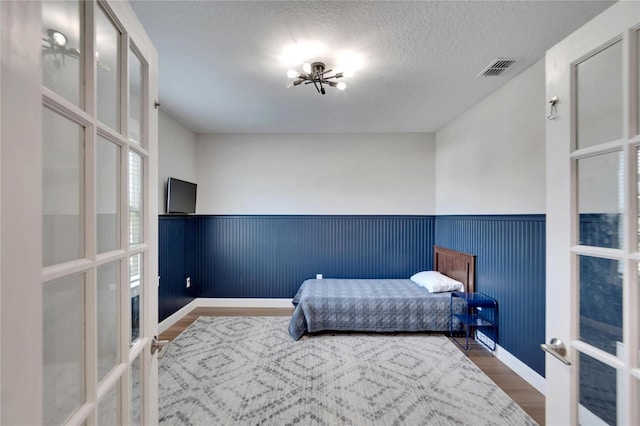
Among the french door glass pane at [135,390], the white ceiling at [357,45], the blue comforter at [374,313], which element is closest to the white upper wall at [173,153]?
the white ceiling at [357,45]

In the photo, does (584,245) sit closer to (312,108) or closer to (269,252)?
(312,108)

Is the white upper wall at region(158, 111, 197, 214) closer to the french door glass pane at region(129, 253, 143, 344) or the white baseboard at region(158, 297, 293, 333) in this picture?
the white baseboard at region(158, 297, 293, 333)

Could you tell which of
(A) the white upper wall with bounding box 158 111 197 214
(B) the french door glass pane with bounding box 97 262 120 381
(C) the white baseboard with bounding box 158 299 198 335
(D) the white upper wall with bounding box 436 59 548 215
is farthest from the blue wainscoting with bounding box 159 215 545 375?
(B) the french door glass pane with bounding box 97 262 120 381

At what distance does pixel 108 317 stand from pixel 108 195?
355mm

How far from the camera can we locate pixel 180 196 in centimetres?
356

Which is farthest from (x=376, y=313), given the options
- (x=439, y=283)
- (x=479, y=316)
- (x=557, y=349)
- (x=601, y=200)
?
(x=601, y=200)

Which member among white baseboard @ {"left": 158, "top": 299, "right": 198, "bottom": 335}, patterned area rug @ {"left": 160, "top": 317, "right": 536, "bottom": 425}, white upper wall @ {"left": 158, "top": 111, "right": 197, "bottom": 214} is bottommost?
patterned area rug @ {"left": 160, "top": 317, "right": 536, "bottom": 425}

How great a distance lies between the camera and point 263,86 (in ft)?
8.67

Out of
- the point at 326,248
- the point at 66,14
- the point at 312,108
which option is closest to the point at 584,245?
the point at 66,14

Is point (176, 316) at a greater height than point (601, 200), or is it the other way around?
point (601, 200)

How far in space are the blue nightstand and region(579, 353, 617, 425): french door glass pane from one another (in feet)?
6.47

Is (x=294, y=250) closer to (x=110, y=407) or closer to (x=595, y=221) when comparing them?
(x=110, y=407)

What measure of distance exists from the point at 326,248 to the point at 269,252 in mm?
899

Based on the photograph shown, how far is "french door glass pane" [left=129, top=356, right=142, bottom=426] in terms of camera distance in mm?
896
